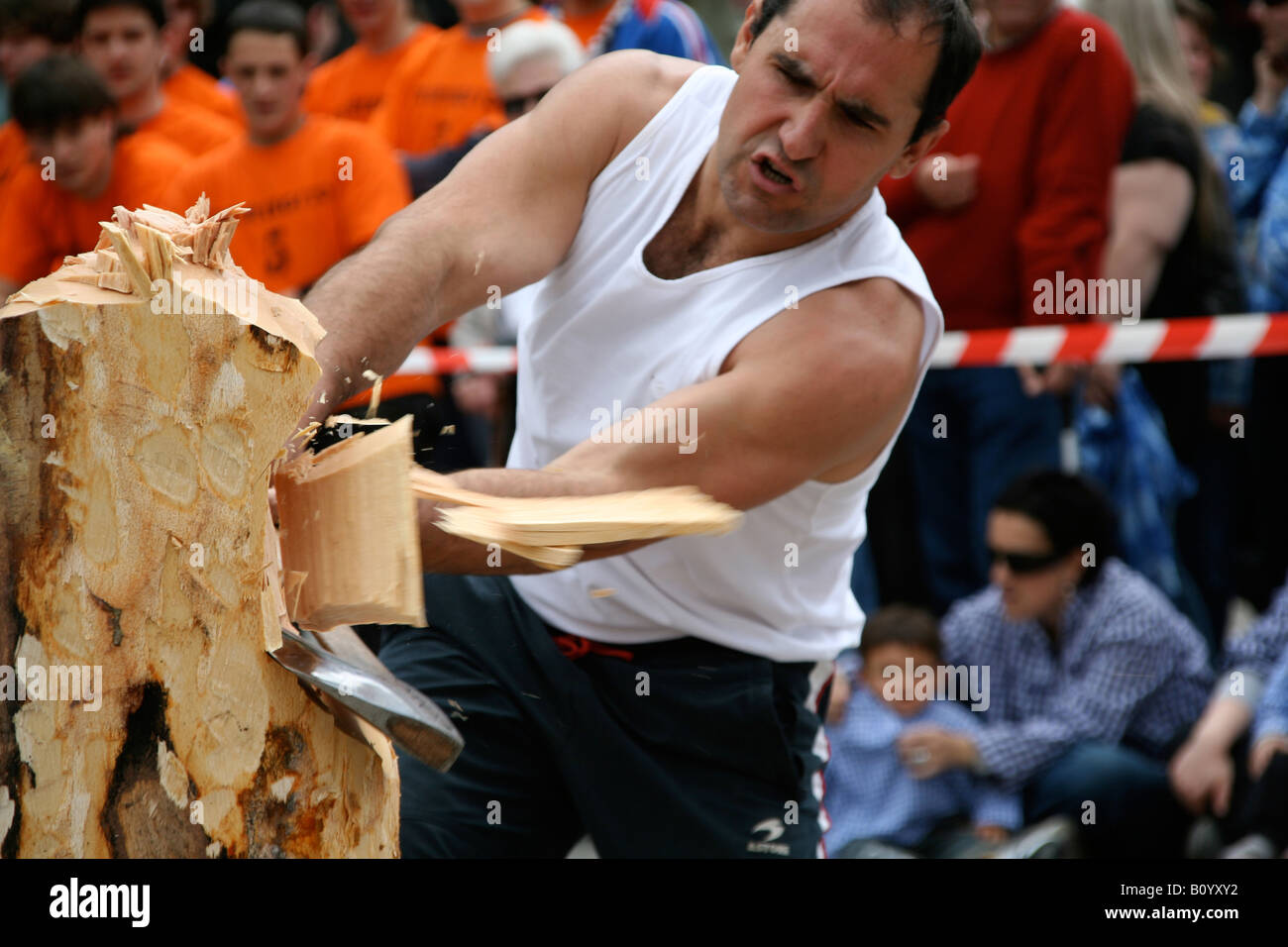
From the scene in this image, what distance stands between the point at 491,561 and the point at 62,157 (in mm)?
3439

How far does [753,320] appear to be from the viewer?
2.27 m

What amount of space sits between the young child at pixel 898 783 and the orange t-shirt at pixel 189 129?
2.65 metres

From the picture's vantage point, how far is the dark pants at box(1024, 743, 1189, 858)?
372cm

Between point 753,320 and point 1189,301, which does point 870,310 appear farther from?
point 1189,301

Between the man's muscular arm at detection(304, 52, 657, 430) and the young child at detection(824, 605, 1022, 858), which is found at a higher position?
the man's muscular arm at detection(304, 52, 657, 430)

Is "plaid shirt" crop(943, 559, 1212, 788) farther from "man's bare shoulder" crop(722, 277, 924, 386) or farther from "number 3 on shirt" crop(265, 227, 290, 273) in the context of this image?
"number 3 on shirt" crop(265, 227, 290, 273)

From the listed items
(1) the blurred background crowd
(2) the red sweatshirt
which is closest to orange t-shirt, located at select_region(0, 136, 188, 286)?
(1) the blurred background crowd

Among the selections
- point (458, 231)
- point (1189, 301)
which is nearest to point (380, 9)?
point (1189, 301)

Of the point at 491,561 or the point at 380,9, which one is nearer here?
the point at 491,561

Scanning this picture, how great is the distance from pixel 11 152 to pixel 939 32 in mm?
3831

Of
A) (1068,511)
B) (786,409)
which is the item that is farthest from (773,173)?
(1068,511)

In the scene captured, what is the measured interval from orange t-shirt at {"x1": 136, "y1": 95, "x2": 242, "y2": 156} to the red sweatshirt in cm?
225

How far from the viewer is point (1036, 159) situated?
13.4 feet

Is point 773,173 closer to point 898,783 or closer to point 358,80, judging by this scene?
point 898,783
